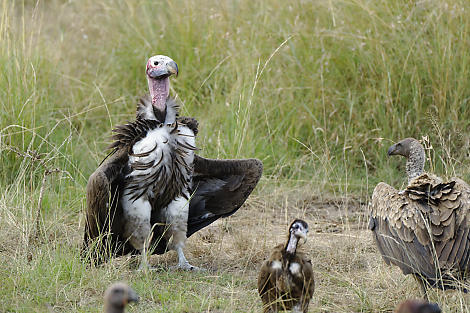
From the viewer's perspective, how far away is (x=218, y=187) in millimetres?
5754

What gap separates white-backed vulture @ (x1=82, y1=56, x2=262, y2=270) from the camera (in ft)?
16.6

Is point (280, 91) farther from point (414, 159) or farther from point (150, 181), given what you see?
point (150, 181)

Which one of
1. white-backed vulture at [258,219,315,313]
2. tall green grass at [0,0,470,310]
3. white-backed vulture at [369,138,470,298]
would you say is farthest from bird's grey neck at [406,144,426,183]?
white-backed vulture at [258,219,315,313]

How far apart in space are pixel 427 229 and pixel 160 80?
2.18m

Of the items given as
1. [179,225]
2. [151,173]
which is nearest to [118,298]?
[151,173]

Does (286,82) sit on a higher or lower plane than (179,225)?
higher

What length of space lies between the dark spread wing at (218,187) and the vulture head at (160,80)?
1.64 ft

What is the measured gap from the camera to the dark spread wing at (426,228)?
435cm

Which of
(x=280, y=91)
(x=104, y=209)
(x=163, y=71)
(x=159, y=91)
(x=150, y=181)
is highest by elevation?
(x=163, y=71)

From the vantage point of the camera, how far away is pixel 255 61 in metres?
7.35

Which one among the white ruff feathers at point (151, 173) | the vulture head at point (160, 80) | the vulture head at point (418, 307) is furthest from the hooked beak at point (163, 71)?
the vulture head at point (418, 307)

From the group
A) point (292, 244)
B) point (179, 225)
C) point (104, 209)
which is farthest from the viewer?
point (179, 225)

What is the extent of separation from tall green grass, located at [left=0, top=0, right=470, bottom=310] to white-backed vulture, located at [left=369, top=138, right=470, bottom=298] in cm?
179

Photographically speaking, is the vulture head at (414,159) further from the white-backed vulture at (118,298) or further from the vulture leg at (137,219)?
the white-backed vulture at (118,298)
